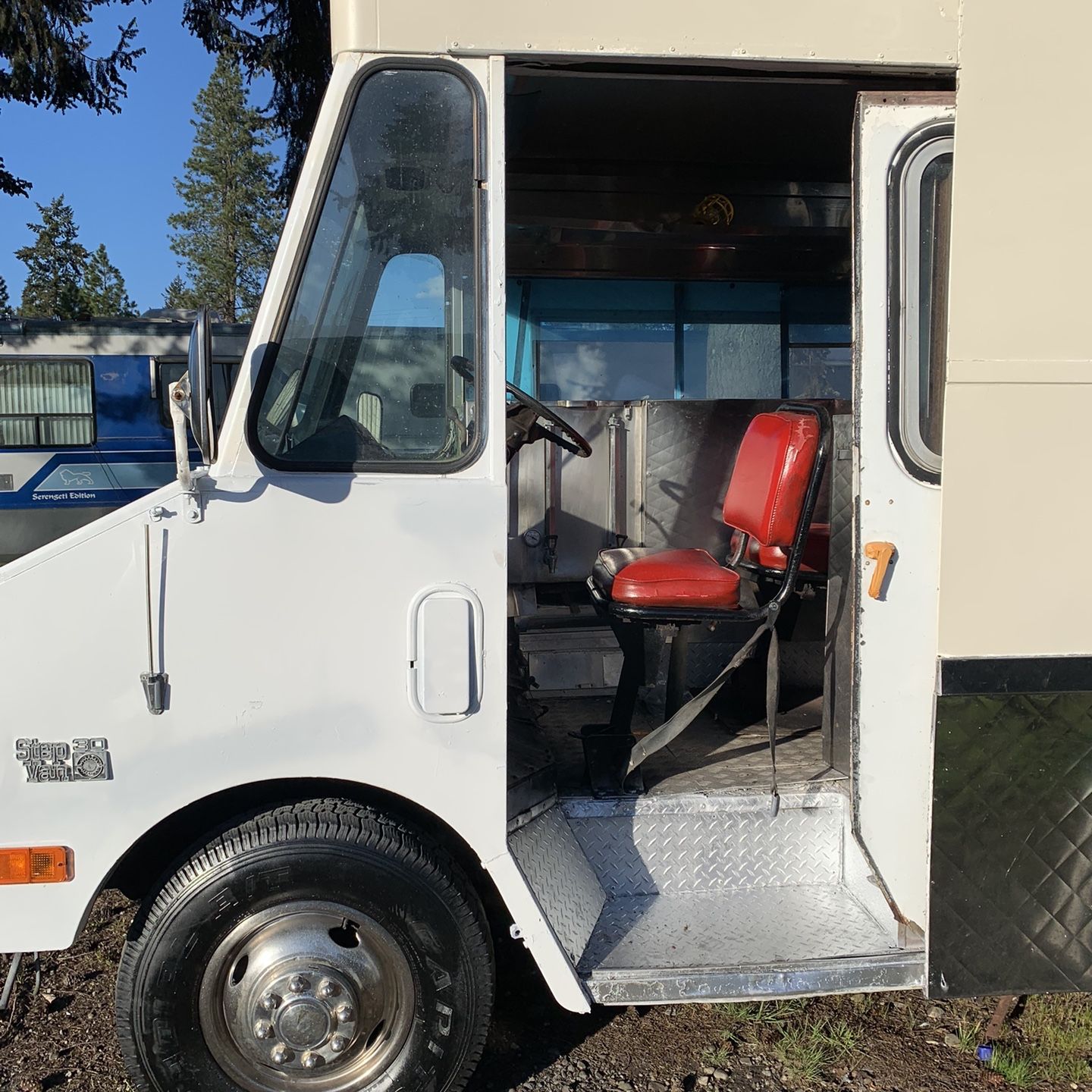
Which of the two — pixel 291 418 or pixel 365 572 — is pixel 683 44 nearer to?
pixel 291 418

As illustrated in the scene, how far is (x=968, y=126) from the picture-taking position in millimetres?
2188

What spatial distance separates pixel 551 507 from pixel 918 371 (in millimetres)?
3056

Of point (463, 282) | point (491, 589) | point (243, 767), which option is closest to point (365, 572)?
point (491, 589)

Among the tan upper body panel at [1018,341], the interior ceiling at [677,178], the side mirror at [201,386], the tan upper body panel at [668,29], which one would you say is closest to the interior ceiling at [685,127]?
the interior ceiling at [677,178]

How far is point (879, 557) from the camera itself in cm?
238

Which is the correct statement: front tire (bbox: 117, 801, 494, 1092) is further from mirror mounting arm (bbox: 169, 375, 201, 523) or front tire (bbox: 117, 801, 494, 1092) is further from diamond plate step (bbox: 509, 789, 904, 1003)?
mirror mounting arm (bbox: 169, 375, 201, 523)

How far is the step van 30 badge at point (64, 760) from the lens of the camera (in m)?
2.11

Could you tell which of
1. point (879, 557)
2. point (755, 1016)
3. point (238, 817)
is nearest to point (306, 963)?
point (238, 817)

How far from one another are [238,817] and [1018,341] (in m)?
2.13

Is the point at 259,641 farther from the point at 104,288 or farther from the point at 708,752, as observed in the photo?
the point at 104,288

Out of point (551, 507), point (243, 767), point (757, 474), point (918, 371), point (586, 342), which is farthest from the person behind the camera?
point (586, 342)

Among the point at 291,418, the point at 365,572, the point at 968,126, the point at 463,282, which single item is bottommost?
the point at 365,572

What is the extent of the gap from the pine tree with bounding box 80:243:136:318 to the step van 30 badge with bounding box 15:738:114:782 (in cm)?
3630

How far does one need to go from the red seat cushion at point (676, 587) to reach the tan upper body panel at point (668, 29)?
149 cm
